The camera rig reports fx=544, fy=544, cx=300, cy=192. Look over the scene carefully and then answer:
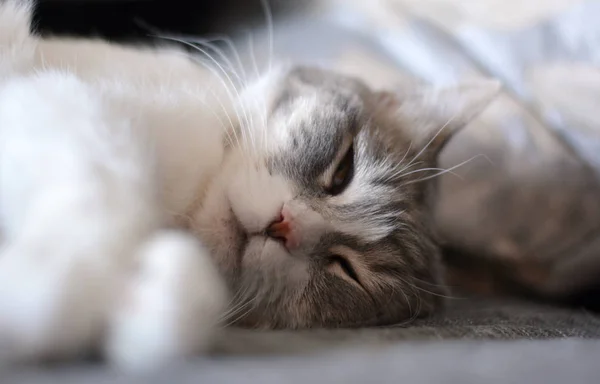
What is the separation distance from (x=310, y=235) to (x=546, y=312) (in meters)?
0.65

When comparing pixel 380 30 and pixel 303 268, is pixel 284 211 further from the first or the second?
pixel 380 30

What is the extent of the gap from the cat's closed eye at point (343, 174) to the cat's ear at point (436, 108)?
231 mm

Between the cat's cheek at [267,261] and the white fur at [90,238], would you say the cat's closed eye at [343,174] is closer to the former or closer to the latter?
the cat's cheek at [267,261]

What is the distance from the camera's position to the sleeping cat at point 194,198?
20.4 inches

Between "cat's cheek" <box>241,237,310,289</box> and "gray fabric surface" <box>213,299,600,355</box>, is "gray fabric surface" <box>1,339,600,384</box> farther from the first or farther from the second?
"cat's cheek" <box>241,237,310,289</box>

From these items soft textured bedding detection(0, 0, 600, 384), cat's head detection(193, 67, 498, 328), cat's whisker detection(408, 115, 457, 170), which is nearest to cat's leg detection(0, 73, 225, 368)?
soft textured bedding detection(0, 0, 600, 384)

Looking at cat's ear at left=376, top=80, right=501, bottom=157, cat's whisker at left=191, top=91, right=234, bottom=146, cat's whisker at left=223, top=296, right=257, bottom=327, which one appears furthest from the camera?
cat's ear at left=376, top=80, right=501, bottom=157

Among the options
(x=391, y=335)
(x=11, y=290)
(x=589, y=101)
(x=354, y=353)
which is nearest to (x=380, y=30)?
(x=589, y=101)

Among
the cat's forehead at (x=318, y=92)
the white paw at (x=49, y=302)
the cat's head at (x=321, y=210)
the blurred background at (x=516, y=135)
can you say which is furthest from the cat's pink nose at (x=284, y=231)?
the blurred background at (x=516, y=135)

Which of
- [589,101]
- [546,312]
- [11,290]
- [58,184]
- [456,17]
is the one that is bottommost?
[546,312]

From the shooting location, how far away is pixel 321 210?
938 mm

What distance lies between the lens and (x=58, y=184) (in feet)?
1.88

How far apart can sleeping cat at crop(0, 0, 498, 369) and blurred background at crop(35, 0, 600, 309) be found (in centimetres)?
28

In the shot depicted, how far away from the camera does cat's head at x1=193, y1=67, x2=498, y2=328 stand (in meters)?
0.89
